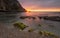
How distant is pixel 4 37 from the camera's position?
16.9 metres

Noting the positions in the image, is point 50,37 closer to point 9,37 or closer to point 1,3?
point 9,37

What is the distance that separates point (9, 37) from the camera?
56.5ft

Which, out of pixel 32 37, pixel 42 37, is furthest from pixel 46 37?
pixel 32 37

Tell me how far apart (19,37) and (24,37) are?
25.2 inches

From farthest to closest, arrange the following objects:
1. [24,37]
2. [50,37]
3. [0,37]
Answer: [50,37] → [24,37] → [0,37]

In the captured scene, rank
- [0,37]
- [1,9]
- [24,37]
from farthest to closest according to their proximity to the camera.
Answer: [1,9] → [24,37] → [0,37]

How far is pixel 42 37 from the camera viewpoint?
18.8m

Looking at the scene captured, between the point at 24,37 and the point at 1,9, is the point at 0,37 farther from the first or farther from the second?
the point at 1,9

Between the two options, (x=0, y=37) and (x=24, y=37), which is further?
(x=24, y=37)

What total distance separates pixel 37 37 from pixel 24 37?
5.54ft

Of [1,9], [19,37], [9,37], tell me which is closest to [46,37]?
[19,37]

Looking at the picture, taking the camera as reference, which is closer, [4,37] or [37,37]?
[4,37]

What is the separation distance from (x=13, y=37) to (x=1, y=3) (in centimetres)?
9886

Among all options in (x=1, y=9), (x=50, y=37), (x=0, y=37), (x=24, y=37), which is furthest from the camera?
(x=1, y=9)
